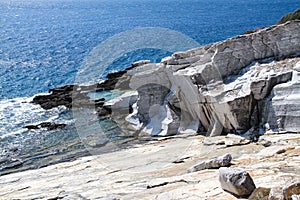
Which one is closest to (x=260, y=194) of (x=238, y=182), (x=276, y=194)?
(x=238, y=182)

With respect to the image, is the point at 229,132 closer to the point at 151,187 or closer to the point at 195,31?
the point at 151,187

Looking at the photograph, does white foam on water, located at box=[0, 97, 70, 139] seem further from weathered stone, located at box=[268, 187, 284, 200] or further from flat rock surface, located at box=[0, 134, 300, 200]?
weathered stone, located at box=[268, 187, 284, 200]

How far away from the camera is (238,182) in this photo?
13789 mm

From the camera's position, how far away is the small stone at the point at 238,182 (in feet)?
45.1

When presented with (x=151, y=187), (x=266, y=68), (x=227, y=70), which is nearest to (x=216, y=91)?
(x=227, y=70)

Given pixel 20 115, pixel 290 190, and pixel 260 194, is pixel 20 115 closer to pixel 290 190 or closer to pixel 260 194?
pixel 260 194

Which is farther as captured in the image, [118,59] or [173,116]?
[118,59]

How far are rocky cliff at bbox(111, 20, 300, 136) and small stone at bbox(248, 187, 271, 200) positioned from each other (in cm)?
1192

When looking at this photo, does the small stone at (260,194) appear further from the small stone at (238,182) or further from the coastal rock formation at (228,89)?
the coastal rock formation at (228,89)

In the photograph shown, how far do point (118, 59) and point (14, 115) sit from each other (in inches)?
1267

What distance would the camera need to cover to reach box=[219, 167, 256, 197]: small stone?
45.1 ft

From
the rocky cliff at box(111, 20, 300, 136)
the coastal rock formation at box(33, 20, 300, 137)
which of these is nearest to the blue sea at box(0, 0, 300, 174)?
the coastal rock formation at box(33, 20, 300, 137)

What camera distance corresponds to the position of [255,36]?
30.3 metres

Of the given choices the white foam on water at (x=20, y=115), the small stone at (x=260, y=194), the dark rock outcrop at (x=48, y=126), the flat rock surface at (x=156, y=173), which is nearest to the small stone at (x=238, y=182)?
the small stone at (x=260, y=194)
